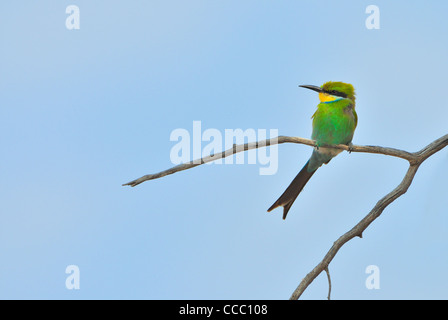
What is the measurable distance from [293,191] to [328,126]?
26.3 inches

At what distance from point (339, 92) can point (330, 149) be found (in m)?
0.60

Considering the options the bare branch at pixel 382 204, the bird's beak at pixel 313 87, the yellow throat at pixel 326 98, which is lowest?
the bare branch at pixel 382 204

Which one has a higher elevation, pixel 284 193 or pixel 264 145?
pixel 264 145

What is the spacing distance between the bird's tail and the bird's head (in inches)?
27.6

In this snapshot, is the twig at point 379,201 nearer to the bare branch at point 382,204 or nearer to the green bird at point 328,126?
the bare branch at point 382,204

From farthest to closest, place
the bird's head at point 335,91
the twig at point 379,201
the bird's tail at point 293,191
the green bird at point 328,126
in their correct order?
the bird's head at point 335,91 < the green bird at point 328,126 < the bird's tail at point 293,191 < the twig at point 379,201

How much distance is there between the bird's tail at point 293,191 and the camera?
420 centimetres

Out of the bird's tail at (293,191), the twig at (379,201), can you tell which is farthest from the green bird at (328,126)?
the twig at (379,201)

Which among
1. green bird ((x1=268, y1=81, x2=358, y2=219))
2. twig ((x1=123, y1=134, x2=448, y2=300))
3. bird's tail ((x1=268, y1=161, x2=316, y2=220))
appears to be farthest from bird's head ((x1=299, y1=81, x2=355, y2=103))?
twig ((x1=123, y1=134, x2=448, y2=300))

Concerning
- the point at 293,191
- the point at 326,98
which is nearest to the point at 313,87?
the point at 326,98

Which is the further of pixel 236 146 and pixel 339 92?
pixel 339 92
